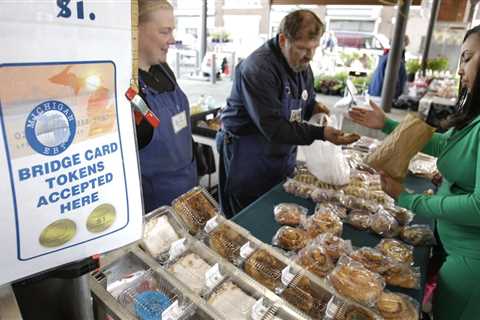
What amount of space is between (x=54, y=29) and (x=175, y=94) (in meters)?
1.23

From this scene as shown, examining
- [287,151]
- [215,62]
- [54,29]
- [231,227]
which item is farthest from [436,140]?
[215,62]

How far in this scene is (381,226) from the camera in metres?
A: 1.52

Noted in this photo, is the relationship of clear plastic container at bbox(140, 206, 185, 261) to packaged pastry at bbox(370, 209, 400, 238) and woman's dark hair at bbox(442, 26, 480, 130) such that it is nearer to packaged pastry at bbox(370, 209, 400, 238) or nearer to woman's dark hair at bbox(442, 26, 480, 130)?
packaged pastry at bbox(370, 209, 400, 238)

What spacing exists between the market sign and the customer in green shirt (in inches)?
46.6

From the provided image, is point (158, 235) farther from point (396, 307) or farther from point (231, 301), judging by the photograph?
point (396, 307)

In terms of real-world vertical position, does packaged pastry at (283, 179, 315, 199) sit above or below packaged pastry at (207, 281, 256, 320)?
below

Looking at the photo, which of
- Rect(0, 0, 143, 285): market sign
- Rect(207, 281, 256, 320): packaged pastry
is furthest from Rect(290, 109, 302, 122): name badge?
Rect(0, 0, 143, 285): market sign

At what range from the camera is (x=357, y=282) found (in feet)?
3.59

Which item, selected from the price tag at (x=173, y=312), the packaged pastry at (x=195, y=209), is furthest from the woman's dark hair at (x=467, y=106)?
the price tag at (x=173, y=312)

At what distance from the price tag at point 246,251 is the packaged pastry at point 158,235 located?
8.7 inches

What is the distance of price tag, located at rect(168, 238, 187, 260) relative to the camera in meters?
1.03

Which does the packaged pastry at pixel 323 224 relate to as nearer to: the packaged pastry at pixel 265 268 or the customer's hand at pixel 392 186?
the customer's hand at pixel 392 186

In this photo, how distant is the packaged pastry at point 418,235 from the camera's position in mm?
1472

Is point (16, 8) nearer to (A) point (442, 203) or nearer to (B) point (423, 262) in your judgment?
(A) point (442, 203)
